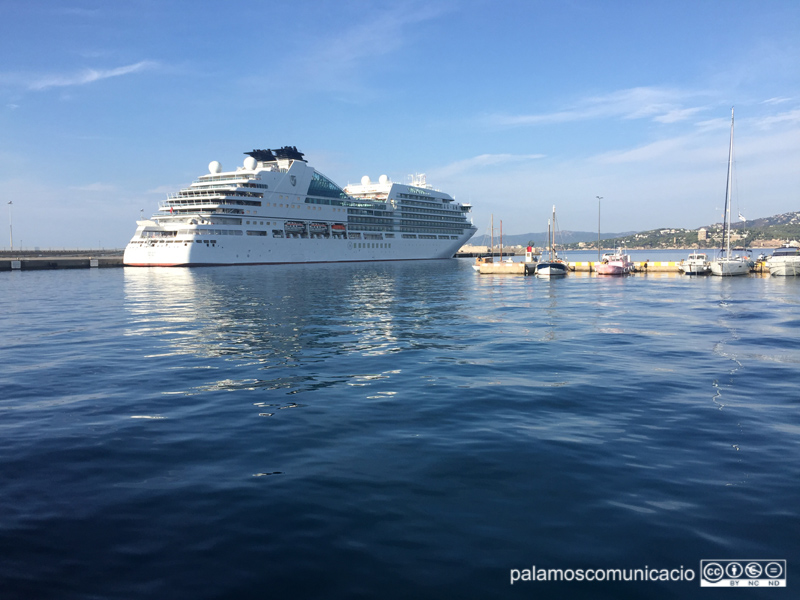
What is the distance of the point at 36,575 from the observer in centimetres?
469

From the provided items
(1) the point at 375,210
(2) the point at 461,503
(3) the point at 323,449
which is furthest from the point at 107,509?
(1) the point at 375,210

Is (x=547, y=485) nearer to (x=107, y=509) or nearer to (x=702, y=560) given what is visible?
(x=702, y=560)

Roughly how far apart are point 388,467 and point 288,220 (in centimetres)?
8815

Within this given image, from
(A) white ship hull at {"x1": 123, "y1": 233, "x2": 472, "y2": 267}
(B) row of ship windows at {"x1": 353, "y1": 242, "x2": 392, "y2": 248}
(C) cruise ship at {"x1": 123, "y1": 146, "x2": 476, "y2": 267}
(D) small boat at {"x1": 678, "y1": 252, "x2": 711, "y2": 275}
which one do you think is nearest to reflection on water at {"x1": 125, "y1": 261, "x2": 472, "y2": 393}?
(D) small boat at {"x1": 678, "y1": 252, "x2": 711, "y2": 275}

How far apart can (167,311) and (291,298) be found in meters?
7.81

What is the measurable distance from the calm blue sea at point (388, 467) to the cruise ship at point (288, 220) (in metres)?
65.7

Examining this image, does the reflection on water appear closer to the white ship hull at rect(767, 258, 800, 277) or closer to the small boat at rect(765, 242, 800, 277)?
the small boat at rect(765, 242, 800, 277)

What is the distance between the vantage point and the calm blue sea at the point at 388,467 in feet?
15.8

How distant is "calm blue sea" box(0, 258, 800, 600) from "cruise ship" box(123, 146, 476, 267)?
65653mm

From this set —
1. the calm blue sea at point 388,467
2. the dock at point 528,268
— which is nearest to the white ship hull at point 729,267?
the dock at point 528,268

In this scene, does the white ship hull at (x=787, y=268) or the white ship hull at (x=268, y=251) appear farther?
the white ship hull at (x=268, y=251)

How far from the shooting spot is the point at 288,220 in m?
Result: 91.2

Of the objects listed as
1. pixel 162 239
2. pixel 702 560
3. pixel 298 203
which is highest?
pixel 298 203

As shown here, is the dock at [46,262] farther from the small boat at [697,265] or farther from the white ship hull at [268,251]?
the small boat at [697,265]
